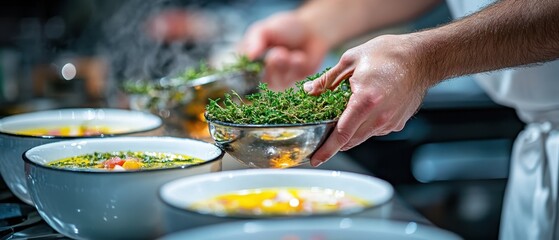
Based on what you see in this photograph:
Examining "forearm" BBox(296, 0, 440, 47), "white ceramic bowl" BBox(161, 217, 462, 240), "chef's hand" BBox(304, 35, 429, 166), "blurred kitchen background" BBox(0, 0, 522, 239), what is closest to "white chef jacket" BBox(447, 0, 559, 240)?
"forearm" BBox(296, 0, 440, 47)

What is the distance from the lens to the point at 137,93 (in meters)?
2.68

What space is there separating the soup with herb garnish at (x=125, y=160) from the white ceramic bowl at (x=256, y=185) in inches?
8.6

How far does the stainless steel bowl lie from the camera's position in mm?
1539

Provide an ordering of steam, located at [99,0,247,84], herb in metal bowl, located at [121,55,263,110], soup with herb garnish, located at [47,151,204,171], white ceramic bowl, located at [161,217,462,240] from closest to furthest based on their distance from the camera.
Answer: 1. white ceramic bowl, located at [161,217,462,240]
2. soup with herb garnish, located at [47,151,204,171]
3. herb in metal bowl, located at [121,55,263,110]
4. steam, located at [99,0,247,84]

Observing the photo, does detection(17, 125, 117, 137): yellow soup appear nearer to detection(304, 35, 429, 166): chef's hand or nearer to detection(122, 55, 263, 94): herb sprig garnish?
detection(122, 55, 263, 94): herb sprig garnish

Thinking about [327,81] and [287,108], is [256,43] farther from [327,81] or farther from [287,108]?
[287,108]

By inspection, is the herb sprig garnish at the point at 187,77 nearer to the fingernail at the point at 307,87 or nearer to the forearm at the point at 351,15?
the forearm at the point at 351,15

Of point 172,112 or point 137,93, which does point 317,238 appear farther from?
point 137,93

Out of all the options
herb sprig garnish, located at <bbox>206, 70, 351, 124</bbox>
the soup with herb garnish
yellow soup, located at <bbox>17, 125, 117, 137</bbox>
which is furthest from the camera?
yellow soup, located at <bbox>17, 125, 117, 137</bbox>

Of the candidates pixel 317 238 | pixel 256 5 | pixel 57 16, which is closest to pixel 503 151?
pixel 256 5

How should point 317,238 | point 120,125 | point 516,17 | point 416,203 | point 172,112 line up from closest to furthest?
point 317,238 < point 516,17 < point 120,125 < point 172,112 < point 416,203

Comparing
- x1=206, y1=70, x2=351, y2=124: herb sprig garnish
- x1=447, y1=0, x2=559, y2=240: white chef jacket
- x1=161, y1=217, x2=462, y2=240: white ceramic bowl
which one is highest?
x1=206, y1=70, x2=351, y2=124: herb sprig garnish

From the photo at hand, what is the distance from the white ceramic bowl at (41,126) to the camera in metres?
1.65

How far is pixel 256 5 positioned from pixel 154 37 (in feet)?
2.67
